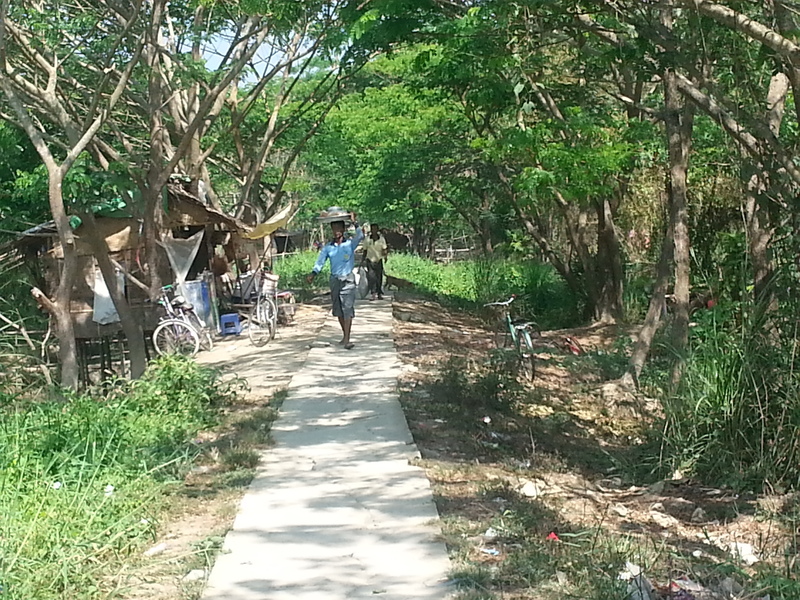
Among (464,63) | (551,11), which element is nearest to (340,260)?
(464,63)

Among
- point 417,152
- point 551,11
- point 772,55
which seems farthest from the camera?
point 417,152

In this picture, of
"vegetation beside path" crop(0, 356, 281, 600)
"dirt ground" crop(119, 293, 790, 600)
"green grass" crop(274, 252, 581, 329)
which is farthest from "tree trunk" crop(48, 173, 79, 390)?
"green grass" crop(274, 252, 581, 329)

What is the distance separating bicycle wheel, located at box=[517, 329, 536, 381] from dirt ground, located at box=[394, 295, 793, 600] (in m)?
0.20

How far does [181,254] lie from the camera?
16.1 metres

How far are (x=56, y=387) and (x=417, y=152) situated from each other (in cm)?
1283

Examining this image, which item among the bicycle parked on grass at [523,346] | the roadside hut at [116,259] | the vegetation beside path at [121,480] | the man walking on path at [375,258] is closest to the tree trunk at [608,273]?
the man walking on path at [375,258]

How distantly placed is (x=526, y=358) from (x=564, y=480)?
4766 mm

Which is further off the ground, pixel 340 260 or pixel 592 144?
pixel 592 144

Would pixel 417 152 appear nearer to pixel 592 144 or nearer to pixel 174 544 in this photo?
pixel 592 144

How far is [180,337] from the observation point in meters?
14.2

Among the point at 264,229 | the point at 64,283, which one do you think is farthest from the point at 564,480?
the point at 264,229

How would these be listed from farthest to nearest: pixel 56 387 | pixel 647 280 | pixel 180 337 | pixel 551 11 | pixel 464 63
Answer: pixel 647 280 → pixel 180 337 → pixel 464 63 → pixel 56 387 → pixel 551 11

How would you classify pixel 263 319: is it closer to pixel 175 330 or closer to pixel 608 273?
pixel 175 330

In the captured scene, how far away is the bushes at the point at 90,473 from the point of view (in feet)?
16.5
